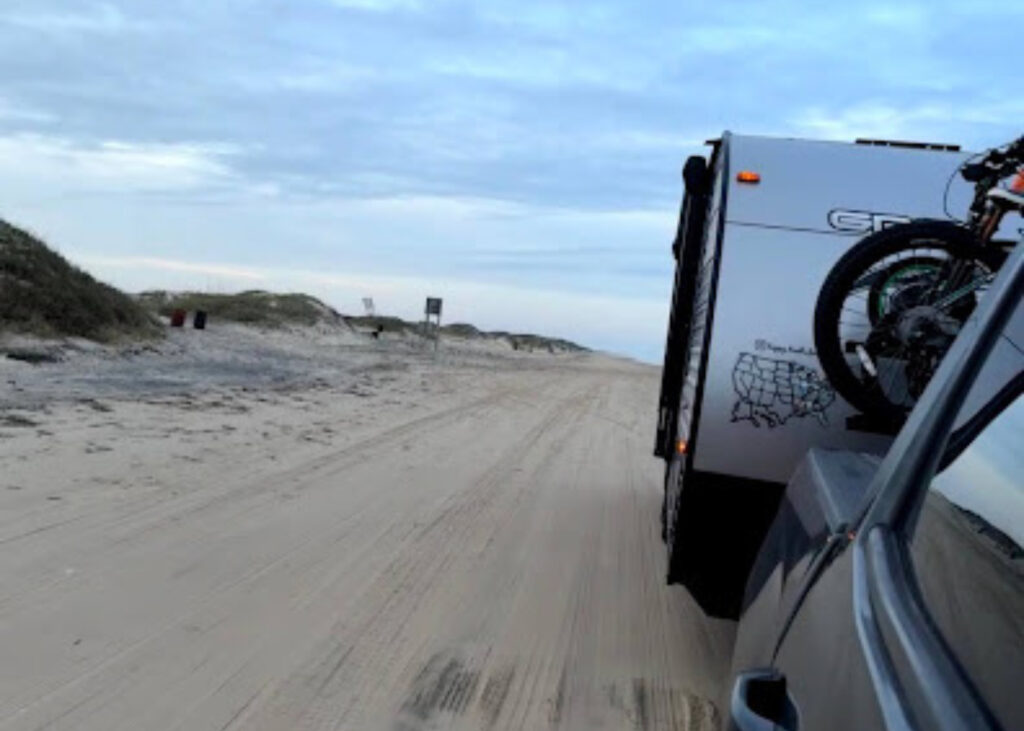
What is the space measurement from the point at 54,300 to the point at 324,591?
15.2 m

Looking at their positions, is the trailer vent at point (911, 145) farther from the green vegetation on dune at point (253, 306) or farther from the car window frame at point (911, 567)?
the green vegetation on dune at point (253, 306)

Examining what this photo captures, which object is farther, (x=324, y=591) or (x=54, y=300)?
(x=54, y=300)

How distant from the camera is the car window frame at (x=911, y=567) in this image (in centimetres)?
137

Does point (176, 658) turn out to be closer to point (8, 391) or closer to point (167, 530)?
point (167, 530)

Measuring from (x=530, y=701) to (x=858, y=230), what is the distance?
2696 mm

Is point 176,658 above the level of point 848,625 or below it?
below

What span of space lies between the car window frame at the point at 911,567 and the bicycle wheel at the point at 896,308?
2876 mm

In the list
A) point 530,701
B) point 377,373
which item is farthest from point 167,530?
point 377,373

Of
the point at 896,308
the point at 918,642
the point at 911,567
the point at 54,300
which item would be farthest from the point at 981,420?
the point at 54,300

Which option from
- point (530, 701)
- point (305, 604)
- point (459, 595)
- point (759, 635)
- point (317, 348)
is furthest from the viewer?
point (317, 348)

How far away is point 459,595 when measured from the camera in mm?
6043

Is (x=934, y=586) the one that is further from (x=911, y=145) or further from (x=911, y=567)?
(x=911, y=145)

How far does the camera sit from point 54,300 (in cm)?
1919

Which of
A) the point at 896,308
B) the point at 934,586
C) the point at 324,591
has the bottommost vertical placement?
the point at 324,591
